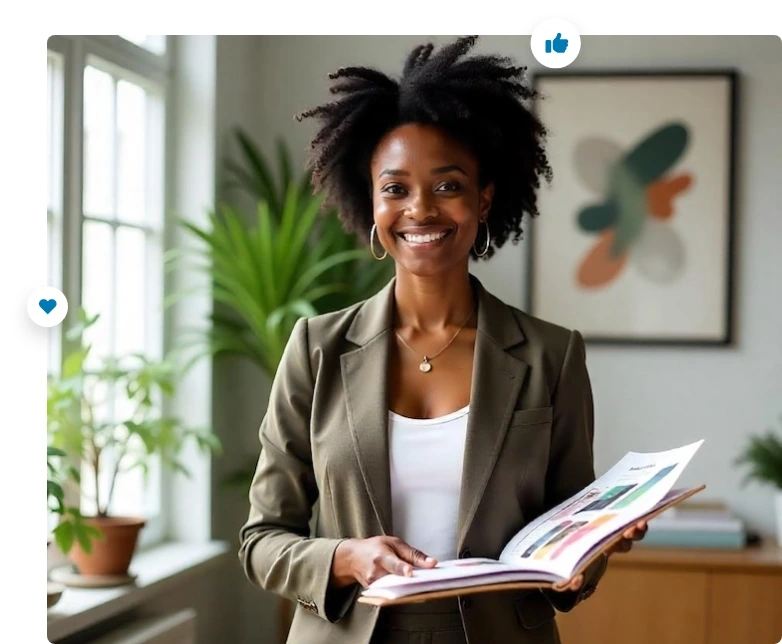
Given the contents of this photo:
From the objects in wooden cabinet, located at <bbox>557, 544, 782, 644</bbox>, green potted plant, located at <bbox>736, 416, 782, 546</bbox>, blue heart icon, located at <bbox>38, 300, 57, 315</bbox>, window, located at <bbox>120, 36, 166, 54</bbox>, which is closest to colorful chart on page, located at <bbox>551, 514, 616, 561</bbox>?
blue heart icon, located at <bbox>38, 300, 57, 315</bbox>

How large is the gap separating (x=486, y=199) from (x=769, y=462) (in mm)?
1893

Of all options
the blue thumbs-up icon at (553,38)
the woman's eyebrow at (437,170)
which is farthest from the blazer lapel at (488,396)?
the blue thumbs-up icon at (553,38)

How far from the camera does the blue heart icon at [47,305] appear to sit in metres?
1.30

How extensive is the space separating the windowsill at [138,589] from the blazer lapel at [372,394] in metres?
0.94

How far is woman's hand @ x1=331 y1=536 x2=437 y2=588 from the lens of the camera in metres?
1.28

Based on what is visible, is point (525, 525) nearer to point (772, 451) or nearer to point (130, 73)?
point (130, 73)

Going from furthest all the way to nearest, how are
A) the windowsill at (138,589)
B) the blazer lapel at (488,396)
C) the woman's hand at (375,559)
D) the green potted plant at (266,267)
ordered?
the green potted plant at (266,267), the windowsill at (138,589), the blazer lapel at (488,396), the woman's hand at (375,559)

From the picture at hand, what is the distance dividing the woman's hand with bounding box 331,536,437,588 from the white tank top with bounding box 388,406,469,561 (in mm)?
52

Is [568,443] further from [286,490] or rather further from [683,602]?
[683,602]

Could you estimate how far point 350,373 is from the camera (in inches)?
60.4

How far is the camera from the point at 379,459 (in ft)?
4.75

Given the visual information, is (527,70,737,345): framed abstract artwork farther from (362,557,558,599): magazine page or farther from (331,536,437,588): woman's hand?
(362,557,558,599): magazine page

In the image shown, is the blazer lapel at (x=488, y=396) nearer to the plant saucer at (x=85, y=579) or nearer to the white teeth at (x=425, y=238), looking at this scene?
the white teeth at (x=425, y=238)
